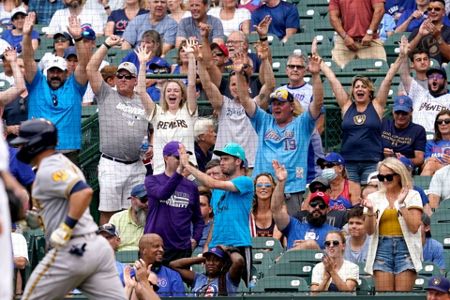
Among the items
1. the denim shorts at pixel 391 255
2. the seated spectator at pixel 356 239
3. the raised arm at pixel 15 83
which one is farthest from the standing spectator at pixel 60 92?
the denim shorts at pixel 391 255

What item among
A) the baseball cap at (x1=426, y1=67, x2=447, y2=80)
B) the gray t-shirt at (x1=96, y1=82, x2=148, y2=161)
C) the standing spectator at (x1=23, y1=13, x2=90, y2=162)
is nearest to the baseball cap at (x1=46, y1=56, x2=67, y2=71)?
the standing spectator at (x1=23, y1=13, x2=90, y2=162)

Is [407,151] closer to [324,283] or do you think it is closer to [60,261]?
[324,283]

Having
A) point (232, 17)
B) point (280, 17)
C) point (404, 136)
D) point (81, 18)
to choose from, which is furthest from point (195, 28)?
point (404, 136)

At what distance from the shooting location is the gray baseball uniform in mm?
9609

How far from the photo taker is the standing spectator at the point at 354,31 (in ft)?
55.0

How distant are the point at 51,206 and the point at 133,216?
13.9ft

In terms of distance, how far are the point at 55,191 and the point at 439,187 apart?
5386 mm

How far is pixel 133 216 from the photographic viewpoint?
13969 millimetres

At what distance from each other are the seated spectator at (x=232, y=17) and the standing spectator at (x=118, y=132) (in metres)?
2.55

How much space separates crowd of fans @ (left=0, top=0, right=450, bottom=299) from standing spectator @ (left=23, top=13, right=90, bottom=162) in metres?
0.01

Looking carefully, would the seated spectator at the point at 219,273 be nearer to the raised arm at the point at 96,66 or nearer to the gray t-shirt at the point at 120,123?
the gray t-shirt at the point at 120,123

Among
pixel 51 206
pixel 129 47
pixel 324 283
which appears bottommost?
pixel 324 283

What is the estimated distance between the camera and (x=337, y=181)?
14.2 m

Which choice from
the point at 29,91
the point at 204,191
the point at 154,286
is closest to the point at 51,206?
the point at 154,286
